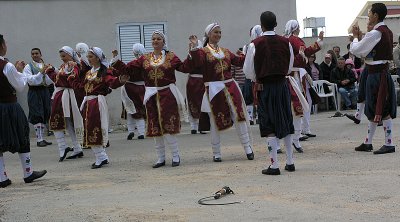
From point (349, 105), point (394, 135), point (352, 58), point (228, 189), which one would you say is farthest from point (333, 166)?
point (352, 58)

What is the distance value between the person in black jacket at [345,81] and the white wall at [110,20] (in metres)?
1.90

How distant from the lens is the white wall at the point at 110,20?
14852 mm

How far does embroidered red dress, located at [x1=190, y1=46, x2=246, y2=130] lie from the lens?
8.40 metres

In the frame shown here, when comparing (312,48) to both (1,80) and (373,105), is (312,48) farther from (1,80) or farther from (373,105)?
(1,80)

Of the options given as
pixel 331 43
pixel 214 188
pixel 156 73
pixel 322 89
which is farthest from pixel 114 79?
pixel 331 43

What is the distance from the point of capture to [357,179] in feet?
21.6

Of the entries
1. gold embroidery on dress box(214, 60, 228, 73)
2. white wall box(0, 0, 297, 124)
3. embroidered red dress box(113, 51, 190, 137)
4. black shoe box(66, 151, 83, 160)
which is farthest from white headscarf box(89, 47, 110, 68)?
white wall box(0, 0, 297, 124)

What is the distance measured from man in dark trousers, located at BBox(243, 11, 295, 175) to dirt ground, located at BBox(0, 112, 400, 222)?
20.9 inches

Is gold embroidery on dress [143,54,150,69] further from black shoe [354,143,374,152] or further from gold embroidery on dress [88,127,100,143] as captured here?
black shoe [354,143,374,152]

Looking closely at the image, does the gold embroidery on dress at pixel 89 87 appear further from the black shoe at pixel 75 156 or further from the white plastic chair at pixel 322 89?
the white plastic chair at pixel 322 89

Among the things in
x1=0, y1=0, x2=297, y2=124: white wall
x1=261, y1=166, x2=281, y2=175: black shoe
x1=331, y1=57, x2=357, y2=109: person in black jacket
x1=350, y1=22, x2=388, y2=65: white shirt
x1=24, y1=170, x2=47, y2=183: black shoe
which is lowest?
x1=24, y1=170, x2=47, y2=183: black shoe

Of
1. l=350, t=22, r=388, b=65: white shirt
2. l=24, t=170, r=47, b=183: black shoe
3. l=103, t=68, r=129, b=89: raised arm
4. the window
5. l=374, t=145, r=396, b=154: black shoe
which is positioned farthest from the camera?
the window

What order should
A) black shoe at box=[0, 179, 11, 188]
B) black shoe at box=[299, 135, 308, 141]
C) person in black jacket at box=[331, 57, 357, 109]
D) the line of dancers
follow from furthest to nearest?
person in black jacket at box=[331, 57, 357, 109], black shoe at box=[299, 135, 308, 141], black shoe at box=[0, 179, 11, 188], the line of dancers

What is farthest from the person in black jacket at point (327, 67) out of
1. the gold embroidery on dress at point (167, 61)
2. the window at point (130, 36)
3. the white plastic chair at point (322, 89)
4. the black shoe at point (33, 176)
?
the black shoe at point (33, 176)
